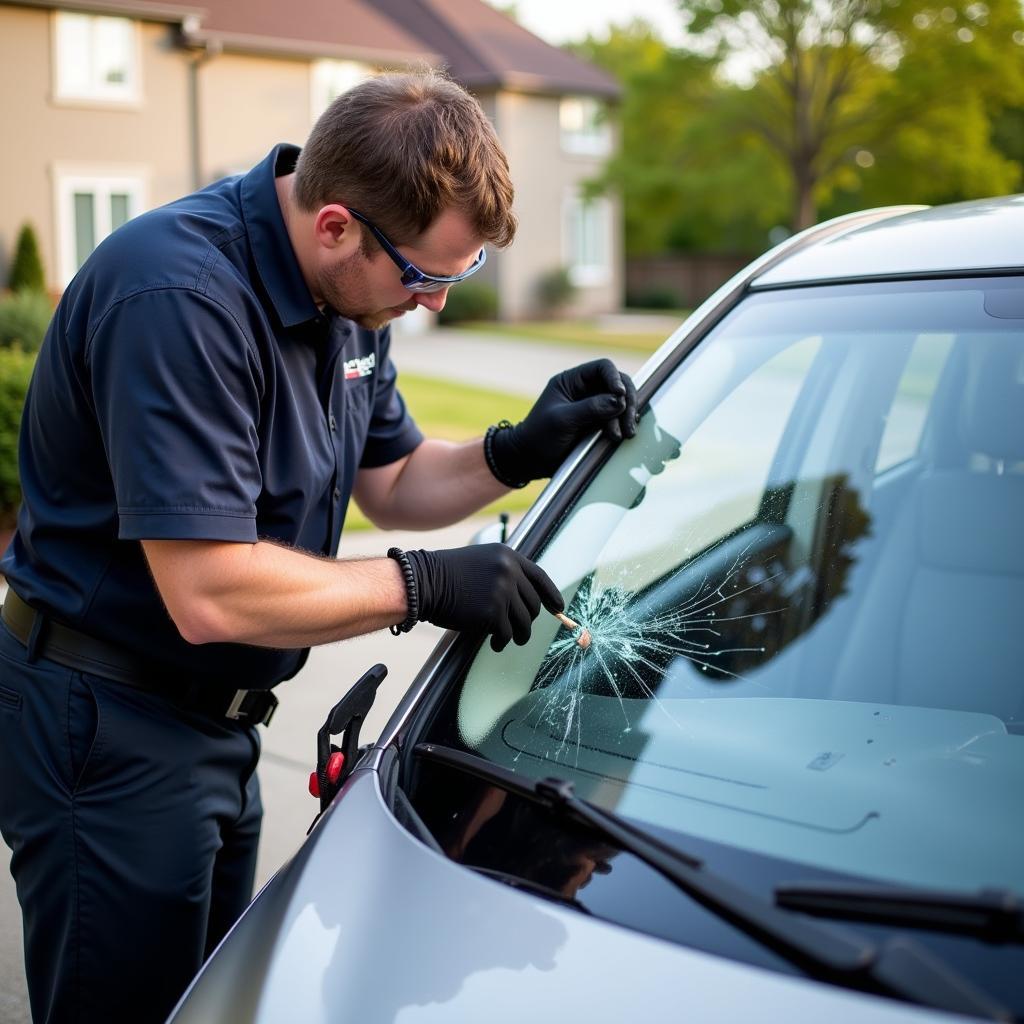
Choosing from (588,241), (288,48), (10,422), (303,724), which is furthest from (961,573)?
(588,241)

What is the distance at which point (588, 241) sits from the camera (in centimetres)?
2775

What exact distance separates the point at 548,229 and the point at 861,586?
81.7ft

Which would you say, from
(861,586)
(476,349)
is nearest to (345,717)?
(861,586)

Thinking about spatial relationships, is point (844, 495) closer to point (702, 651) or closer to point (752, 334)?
point (752, 334)

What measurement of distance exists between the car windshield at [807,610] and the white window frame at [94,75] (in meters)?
18.1

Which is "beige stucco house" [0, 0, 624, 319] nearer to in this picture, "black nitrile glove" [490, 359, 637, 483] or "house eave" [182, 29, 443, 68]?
"house eave" [182, 29, 443, 68]

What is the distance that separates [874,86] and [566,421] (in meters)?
22.3

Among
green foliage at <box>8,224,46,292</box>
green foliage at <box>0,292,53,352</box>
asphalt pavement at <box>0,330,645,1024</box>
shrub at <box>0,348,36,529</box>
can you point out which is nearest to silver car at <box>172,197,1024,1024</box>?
asphalt pavement at <box>0,330,645,1024</box>

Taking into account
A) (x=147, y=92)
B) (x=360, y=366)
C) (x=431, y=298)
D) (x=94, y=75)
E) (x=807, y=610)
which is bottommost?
(x=807, y=610)

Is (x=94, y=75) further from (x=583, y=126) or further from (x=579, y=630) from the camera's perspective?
(x=579, y=630)

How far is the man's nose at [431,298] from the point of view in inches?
79.8

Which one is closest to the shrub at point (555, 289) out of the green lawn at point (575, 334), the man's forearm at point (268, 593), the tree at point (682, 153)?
the green lawn at point (575, 334)

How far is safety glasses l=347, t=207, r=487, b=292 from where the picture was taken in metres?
1.87

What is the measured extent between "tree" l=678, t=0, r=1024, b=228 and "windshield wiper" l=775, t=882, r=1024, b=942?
2127 centimetres
